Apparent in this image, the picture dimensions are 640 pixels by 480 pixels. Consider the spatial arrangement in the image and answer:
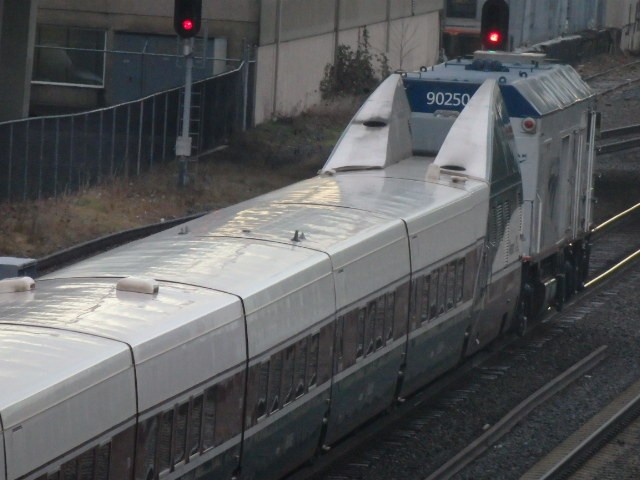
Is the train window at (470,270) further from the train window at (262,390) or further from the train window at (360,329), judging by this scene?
the train window at (262,390)

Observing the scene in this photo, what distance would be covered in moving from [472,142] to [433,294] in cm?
261

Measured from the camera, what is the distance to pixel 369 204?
12953 millimetres

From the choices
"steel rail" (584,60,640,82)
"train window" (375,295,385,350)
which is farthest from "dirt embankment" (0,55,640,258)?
"train window" (375,295,385,350)

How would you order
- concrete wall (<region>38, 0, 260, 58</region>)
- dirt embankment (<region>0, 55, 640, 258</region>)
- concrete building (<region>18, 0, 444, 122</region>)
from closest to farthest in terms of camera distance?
dirt embankment (<region>0, 55, 640, 258</region>) < concrete wall (<region>38, 0, 260, 58</region>) < concrete building (<region>18, 0, 444, 122</region>)

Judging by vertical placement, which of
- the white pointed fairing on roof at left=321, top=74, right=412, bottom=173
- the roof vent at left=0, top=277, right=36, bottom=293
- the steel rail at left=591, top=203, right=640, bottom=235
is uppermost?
the white pointed fairing on roof at left=321, top=74, right=412, bottom=173

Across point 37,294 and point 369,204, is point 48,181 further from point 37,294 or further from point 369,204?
point 37,294

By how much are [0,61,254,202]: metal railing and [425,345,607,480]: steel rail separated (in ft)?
36.8

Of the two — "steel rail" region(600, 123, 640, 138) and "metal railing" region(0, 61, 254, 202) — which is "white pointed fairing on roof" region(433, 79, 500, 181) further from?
"steel rail" region(600, 123, 640, 138)

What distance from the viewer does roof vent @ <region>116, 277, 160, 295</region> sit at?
29.7ft

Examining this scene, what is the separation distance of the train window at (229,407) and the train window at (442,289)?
4.36 m

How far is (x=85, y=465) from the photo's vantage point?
7.52 m

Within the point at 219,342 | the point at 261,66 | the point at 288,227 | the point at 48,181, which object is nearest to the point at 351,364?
the point at 288,227

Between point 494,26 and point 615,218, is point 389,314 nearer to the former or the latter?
point 494,26

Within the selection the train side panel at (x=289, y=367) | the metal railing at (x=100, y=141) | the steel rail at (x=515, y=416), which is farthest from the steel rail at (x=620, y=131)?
the train side panel at (x=289, y=367)
